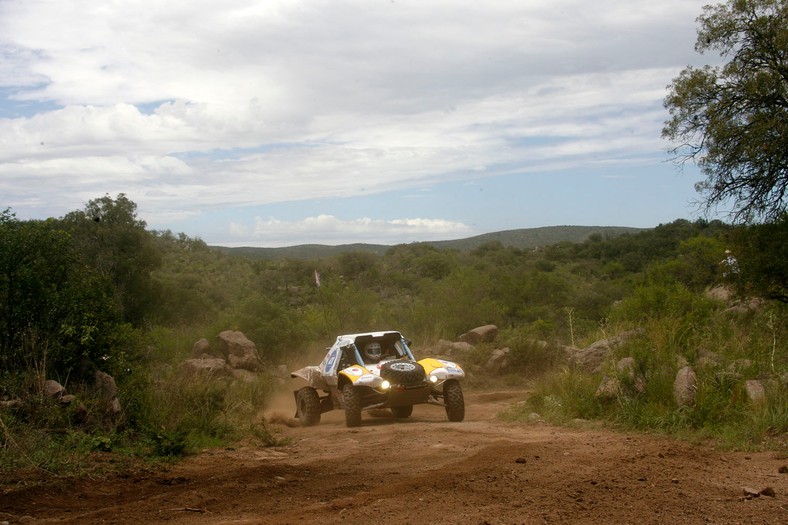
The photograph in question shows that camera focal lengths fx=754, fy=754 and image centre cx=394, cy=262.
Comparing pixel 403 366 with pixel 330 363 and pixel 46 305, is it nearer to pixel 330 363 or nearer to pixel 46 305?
pixel 330 363

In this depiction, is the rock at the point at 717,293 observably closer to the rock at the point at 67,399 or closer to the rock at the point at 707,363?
→ the rock at the point at 707,363

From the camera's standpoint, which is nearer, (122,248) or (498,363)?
(498,363)

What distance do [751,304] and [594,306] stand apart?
15548 millimetres

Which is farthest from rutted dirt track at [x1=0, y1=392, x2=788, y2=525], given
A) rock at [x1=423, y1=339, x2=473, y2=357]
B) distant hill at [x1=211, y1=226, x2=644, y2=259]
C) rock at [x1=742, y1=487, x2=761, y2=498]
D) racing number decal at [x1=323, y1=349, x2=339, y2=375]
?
distant hill at [x1=211, y1=226, x2=644, y2=259]

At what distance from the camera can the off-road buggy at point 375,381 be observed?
539 inches

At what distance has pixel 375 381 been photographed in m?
13.7

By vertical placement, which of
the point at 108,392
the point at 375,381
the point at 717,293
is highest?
the point at 717,293

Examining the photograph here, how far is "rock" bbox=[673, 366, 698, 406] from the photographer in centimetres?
1103

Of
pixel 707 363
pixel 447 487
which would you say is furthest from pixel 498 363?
pixel 447 487

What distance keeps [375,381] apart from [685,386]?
5283 millimetres

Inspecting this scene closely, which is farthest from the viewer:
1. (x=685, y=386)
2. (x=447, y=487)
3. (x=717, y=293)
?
(x=717, y=293)

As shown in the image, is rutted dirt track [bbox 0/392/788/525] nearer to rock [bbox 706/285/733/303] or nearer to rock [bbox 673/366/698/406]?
rock [bbox 673/366/698/406]

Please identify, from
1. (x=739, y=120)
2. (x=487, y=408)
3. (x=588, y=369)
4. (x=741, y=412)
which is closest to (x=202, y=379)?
(x=487, y=408)

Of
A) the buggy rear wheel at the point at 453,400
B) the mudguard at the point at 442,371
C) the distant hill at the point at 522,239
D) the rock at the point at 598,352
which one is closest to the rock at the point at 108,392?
the mudguard at the point at 442,371
